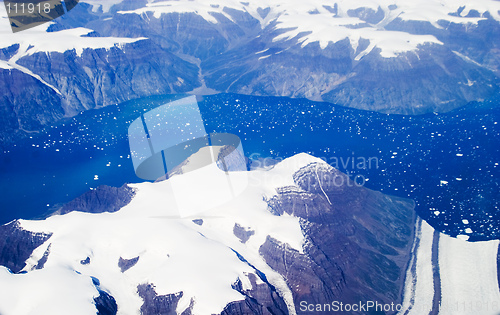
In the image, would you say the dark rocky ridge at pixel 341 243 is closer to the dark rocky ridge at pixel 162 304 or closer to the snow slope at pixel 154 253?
the snow slope at pixel 154 253

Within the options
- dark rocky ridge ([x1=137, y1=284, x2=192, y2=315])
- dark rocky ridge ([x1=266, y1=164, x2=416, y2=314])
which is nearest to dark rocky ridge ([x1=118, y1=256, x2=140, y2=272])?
dark rocky ridge ([x1=137, y1=284, x2=192, y2=315])

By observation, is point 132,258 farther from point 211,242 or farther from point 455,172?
point 455,172

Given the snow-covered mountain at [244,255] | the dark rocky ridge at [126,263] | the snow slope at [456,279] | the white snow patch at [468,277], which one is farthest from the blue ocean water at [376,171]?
the dark rocky ridge at [126,263]

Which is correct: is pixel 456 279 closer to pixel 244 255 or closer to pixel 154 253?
pixel 244 255

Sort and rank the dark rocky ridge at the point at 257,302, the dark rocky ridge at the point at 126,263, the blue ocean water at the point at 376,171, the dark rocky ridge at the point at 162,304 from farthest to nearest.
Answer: the blue ocean water at the point at 376,171 < the dark rocky ridge at the point at 126,263 < the dark rocky ridge at the point at 162,304 < the dark rocky ridge at the point at 257,302

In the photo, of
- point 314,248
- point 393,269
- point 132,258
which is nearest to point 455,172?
point 393,269

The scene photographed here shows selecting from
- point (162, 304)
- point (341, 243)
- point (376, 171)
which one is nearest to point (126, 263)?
point (162, 304)

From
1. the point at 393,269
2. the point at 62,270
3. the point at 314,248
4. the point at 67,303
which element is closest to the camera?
the point at 67,303
